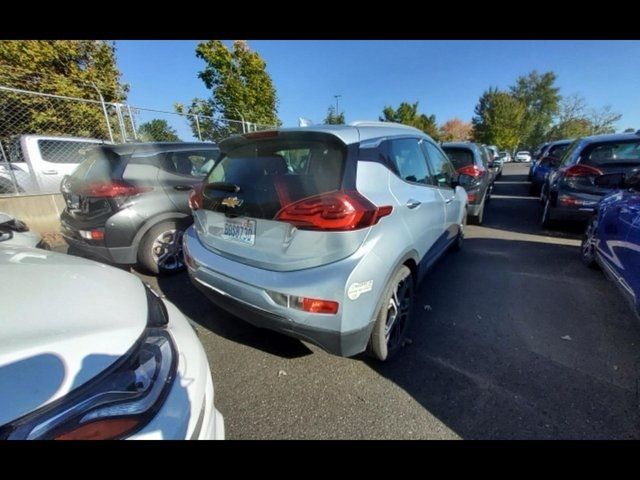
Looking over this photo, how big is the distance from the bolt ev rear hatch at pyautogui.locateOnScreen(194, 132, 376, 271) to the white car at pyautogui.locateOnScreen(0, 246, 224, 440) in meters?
0.68

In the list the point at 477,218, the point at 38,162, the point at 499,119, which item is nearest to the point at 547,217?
the point at 477,218

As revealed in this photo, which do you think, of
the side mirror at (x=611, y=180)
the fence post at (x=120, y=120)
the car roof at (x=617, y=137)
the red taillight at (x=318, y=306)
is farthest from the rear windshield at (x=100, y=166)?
the car roof at (x=617, y=137)

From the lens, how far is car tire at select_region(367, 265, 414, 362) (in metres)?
2.10

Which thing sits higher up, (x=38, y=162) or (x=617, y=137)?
(x=617, y=137)

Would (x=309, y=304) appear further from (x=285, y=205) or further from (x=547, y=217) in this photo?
(x=547, y=217)

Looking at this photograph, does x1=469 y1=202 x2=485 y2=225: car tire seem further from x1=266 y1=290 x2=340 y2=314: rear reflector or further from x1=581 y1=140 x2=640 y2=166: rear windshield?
x1=266 y1=290 x2=340 y2=314: rear reflector

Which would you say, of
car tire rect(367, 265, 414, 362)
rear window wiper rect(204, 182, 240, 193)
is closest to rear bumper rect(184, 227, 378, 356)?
car tire rect(367, 265, 414, 362)

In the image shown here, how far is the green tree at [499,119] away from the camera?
41.6m

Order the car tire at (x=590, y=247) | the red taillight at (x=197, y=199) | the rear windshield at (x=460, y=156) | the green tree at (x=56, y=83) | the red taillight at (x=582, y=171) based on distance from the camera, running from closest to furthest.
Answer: the red taillight at (x=197, y=199) → the car tire at (x=590, y=247) → the red taillight at (x=582, y=171) → the rear windshield at (x=460, y=156) → the green tree at (x=56, y=83)

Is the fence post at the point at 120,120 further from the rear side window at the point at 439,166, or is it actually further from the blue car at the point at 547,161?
the blue car at the point at 547,161

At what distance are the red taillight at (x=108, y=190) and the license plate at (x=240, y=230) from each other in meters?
1.84

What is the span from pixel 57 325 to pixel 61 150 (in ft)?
26.8

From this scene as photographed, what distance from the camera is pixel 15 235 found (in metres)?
2.62
